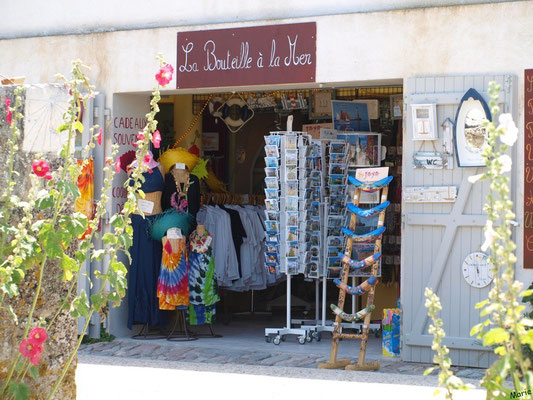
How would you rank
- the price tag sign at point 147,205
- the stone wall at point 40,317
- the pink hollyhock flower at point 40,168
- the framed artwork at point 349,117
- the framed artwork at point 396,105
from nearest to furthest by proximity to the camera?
1. the pink hollyhock flower at point 40,168
2. the stone wall at point 40,317
3. the price tag sign at point 147,205
4. the framed artwork at point 349,117
5. the framed artwork at point 396,105

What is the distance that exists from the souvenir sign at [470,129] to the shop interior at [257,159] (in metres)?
2.19

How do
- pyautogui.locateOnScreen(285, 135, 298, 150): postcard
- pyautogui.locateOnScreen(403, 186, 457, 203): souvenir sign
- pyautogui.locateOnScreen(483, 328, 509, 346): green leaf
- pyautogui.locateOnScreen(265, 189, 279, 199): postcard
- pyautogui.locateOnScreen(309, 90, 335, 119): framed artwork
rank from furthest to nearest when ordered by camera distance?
pyautogui.locateOnScreen(309, 90, 335, 119): framed artwork → pyautogui.locateOnScreen(265, 189, 279, 199): postcard → pyautogui.locateOnScreen(285, 135, 298, 150): postcard → pyautogui.locateOnScreen(403, 186, 457, 203): souvenir sign → pyautogui.locateOnScreen(483, 328, 509, 346): green leaf

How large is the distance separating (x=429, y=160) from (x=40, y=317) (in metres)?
4.59

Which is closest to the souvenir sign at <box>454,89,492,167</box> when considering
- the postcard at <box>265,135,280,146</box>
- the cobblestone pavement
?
the cobblestone pavement

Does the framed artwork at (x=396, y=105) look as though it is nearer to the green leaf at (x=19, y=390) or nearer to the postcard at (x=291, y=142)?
the postcard at (x=291, y=142)

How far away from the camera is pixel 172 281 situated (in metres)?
10.3

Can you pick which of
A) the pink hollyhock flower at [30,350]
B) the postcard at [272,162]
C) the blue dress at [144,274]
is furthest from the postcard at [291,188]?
the pink hollyhock flower at [30,350]

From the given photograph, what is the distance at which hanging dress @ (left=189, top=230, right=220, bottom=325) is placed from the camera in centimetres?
1052

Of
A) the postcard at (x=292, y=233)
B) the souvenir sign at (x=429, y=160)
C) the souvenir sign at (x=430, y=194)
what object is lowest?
the postcard at (x=292, y=233)

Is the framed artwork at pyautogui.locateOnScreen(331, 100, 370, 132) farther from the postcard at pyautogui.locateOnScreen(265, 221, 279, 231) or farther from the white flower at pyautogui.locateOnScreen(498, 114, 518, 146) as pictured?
the white flower at pyautogui.locateOnScreen(498, 114, 518, 146)

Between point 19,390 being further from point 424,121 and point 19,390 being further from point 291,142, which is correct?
point 291,142

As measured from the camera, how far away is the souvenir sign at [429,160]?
874cm

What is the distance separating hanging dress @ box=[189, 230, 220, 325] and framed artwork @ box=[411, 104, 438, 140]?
2.79m

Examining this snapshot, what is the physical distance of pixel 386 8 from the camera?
912 cm
